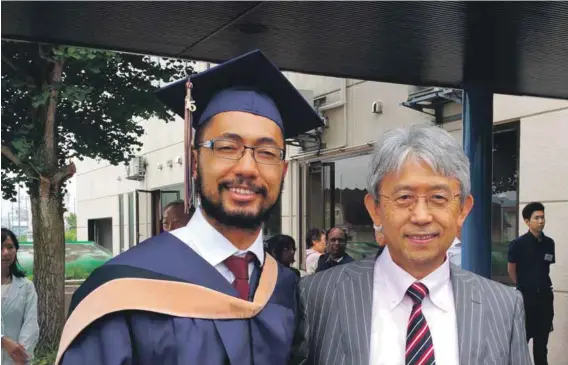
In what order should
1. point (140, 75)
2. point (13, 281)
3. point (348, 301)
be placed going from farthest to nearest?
point (140, 75) < point (13, 281) < point (348, 301)

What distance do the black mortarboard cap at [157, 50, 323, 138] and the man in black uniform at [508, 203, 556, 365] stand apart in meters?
4.46

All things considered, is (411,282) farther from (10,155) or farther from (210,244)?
(10,155)

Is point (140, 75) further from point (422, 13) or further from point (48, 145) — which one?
point (422, 13)

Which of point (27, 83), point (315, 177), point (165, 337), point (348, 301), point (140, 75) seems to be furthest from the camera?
point (315, 177)

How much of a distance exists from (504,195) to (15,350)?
225 inches

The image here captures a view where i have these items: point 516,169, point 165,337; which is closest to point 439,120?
point 516,169

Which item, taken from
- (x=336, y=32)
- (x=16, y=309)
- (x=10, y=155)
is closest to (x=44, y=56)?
(x=10, y=155)

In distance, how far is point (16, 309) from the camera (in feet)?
14.0

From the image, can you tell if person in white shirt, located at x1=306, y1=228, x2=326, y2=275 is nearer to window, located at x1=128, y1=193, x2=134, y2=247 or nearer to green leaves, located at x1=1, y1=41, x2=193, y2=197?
green leaves, located at x1=1, y1=41, x2=193, y2=197

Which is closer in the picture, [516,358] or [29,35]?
[516,358]

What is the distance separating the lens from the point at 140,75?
793 centimetres

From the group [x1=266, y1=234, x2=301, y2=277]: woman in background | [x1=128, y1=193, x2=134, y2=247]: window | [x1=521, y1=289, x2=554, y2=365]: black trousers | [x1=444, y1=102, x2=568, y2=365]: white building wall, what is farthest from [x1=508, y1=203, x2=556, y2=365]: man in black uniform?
[x1=128, y1=193, x2=134, y2=247]: window

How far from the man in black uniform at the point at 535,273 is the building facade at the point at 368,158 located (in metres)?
0.88

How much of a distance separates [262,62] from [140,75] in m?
6.23
